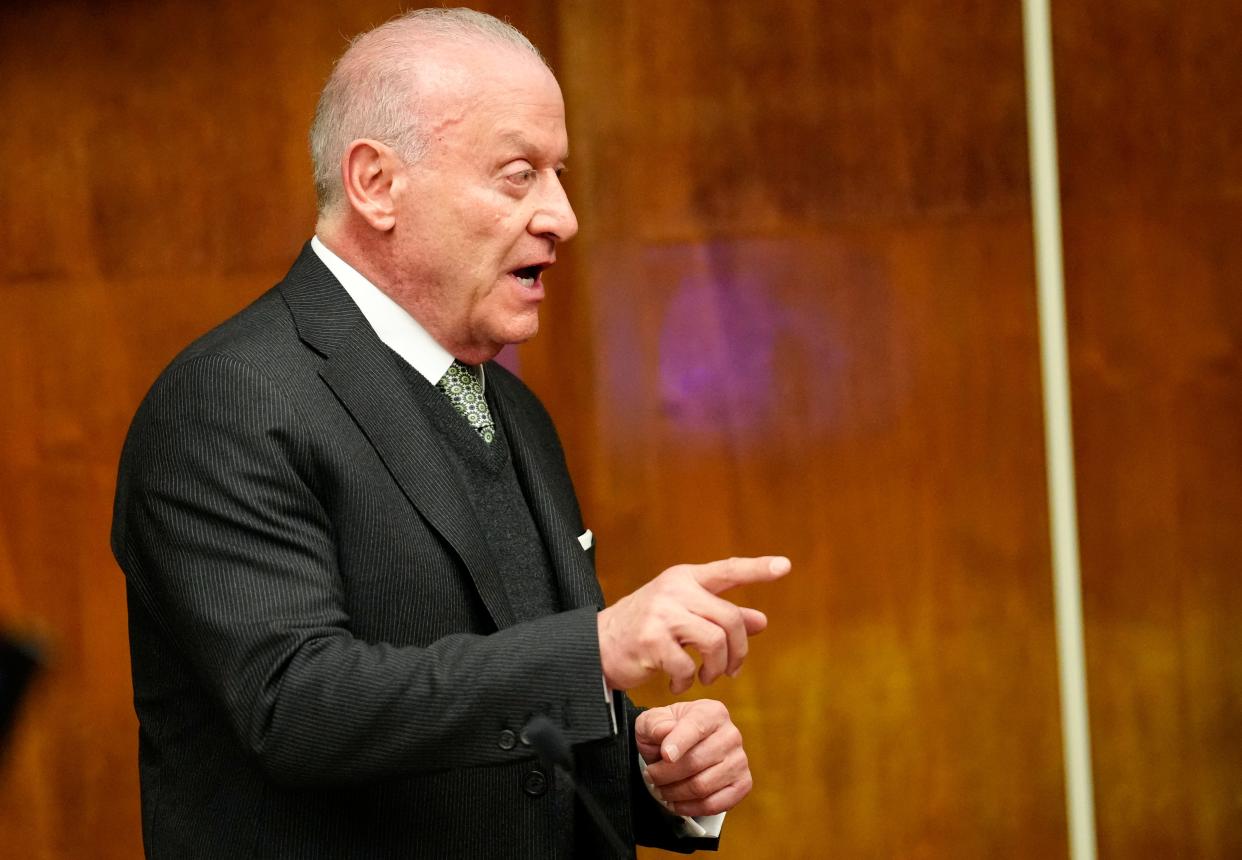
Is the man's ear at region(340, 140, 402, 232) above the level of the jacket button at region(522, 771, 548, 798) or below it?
above

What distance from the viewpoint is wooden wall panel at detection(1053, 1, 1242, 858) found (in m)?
2.95

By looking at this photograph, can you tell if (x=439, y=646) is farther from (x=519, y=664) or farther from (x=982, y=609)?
(x=982, y=609)

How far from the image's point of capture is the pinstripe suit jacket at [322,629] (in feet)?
4.33

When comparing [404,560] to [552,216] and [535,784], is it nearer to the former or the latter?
[535,784]

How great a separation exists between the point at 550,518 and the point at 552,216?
36 cm

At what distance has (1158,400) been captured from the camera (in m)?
2.99

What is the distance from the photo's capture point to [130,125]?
9.52ft

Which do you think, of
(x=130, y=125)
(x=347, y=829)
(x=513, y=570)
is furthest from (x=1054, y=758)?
(x=130, y=125)

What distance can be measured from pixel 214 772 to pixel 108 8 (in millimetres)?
1918

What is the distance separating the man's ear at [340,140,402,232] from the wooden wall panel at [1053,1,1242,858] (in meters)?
1.75

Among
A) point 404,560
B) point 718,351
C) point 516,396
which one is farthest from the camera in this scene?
point 718,351

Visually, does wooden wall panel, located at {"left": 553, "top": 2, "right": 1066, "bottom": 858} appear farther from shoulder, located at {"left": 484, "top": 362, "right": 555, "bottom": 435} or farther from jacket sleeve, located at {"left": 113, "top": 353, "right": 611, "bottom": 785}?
jacket sleeve, located at {"left": 113, "top": 353, "right": 611, "bottom": 785}

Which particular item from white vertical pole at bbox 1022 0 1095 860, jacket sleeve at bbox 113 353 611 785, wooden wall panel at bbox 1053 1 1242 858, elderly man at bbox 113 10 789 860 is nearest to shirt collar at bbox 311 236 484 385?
elderly man at bbox 113 10 789 860

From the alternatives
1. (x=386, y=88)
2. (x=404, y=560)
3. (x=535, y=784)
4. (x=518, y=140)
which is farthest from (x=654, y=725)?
(x=386, y=88)
